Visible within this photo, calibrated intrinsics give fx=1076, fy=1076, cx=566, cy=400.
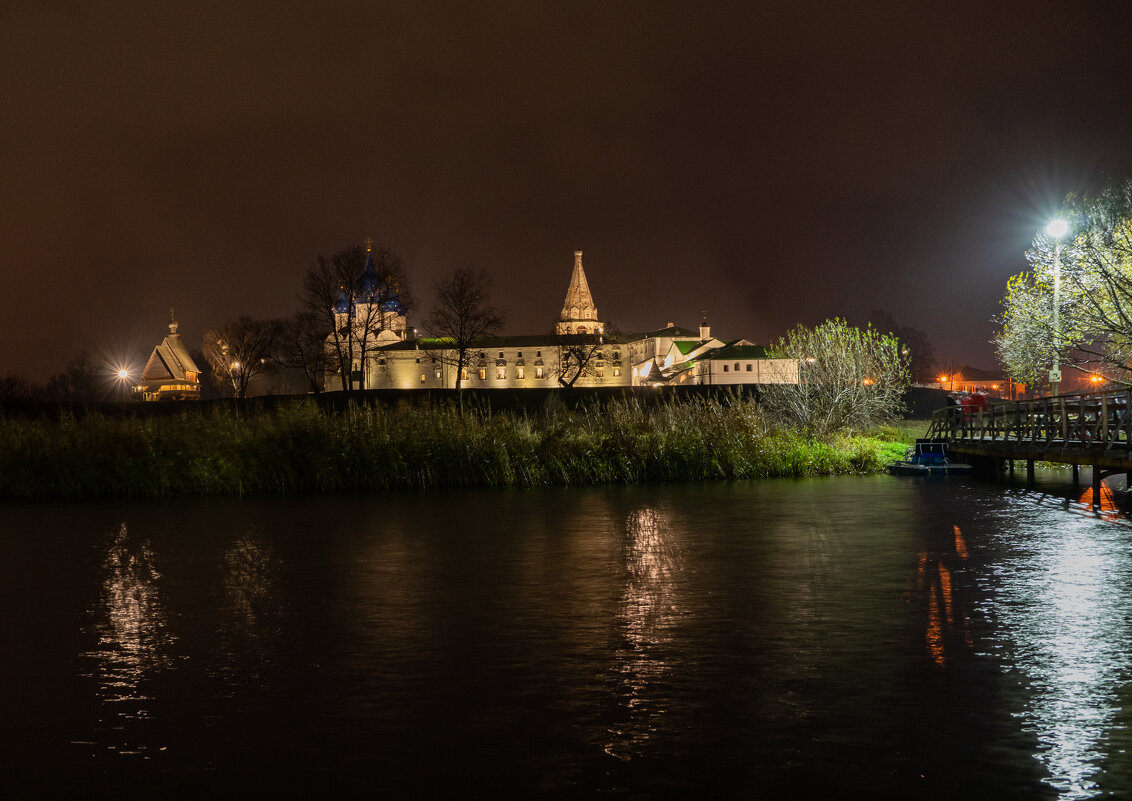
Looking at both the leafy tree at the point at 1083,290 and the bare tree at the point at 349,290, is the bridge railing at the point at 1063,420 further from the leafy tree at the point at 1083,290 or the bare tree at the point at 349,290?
the bare tree at the point at 349,290

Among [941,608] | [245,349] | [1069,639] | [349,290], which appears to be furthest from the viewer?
[245,349]

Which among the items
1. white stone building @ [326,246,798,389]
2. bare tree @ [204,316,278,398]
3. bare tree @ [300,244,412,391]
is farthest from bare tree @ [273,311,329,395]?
white stone building @ [326,246,798,389]

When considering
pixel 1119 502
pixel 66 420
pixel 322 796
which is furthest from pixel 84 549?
pixel 1119 502

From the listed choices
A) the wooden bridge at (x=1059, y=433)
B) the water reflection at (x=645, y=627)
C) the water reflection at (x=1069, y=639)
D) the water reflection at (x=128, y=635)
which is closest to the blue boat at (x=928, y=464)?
the wooden bridge at (x=1059, y=433)

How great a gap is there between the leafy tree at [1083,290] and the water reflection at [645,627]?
22.1 m

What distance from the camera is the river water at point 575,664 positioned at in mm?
7652

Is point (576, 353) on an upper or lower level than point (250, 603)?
upper

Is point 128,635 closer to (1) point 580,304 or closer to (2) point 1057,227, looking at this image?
(2) point 1057,227

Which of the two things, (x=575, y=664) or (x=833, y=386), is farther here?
(x=833, y=386)

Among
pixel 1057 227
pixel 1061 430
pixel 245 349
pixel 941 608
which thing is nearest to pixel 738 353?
pixel 245 349

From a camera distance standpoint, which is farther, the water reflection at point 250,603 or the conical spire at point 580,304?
the conical spire at point 580,304

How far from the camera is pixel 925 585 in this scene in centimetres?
1525

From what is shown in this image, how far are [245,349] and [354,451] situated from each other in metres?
84.0

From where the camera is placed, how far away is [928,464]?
38.3m
